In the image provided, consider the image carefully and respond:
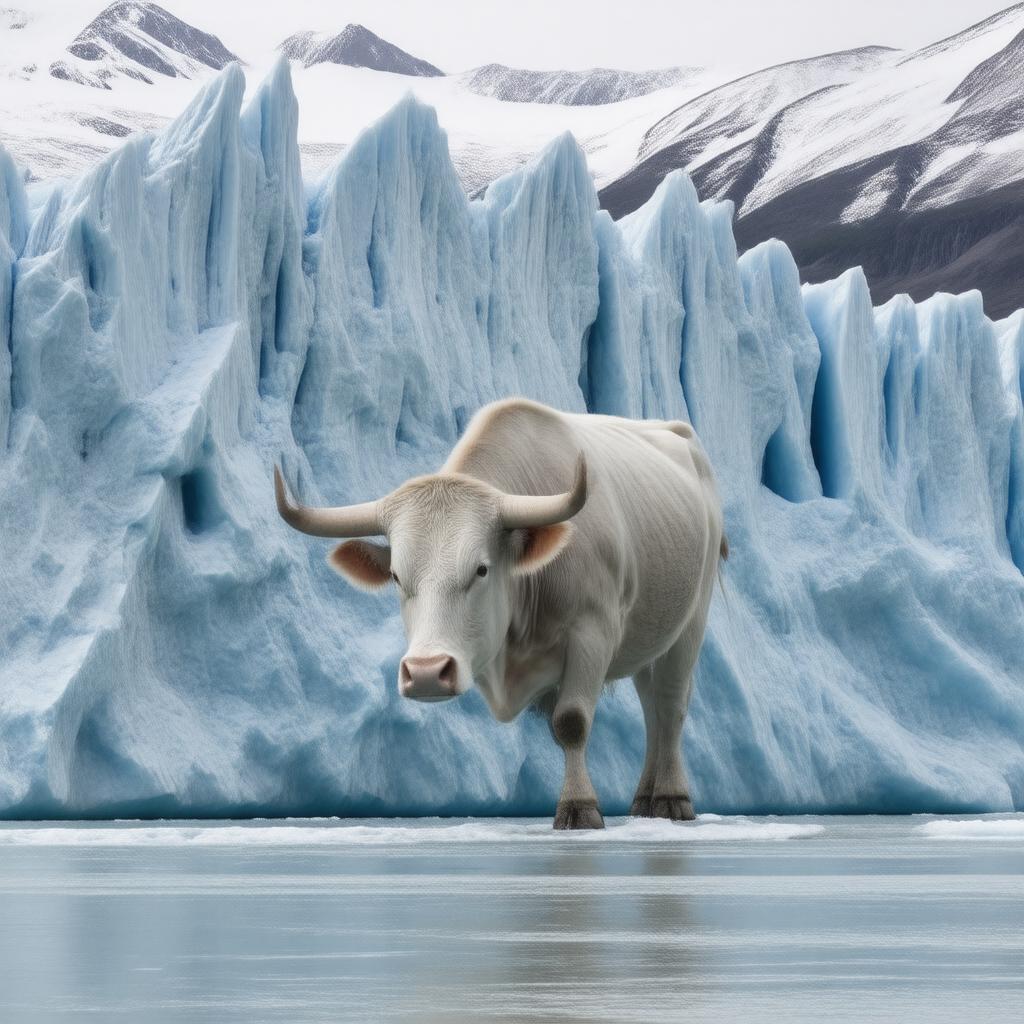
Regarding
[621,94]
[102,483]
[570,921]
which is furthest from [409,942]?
[621,94]

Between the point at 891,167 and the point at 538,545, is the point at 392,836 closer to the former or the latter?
the point at 538,545

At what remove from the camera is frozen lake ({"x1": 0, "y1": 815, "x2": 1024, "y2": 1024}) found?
100 inches

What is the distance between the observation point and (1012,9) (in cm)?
5784

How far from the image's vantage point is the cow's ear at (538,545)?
686cm

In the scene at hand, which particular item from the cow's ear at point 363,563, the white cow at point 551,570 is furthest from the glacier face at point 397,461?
the cow's ear at point 363,563

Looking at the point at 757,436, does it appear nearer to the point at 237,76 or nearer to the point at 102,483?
the point at 237,76

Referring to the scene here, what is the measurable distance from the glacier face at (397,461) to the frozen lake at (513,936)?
21.2 ft

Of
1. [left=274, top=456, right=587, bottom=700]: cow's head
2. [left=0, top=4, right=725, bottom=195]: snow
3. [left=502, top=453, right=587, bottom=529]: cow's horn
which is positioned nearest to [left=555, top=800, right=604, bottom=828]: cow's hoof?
[left=274, top=456, right=587, bottom=700]: cow's head

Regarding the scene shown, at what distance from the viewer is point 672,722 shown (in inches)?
364

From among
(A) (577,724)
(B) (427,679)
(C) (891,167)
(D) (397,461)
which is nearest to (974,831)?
(A) (577,724)

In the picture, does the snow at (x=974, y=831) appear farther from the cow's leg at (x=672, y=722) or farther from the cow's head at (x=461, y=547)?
the cow's head at (x=461, y=547)

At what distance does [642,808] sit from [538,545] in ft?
9.02

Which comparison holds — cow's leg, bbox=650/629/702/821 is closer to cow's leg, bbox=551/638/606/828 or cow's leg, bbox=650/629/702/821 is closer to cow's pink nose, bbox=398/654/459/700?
cow's leg, bbox=551/638/606/828

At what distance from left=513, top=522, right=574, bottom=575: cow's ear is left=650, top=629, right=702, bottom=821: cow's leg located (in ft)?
7.91
